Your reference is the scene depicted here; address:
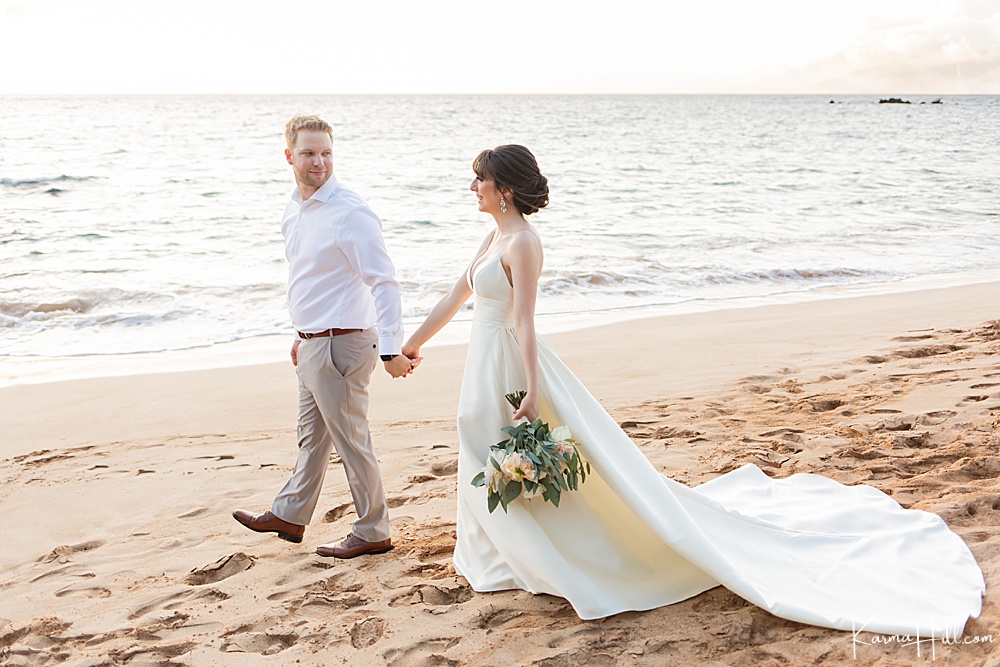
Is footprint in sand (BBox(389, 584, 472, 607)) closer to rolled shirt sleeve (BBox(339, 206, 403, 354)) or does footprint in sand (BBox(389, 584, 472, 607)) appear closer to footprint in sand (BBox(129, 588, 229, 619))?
footprint in sand (BBox(129, 588, 229, 619))

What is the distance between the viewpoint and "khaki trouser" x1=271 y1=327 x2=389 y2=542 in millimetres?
3545

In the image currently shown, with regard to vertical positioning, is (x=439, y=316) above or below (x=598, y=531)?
above

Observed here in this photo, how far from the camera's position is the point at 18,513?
4.27 m

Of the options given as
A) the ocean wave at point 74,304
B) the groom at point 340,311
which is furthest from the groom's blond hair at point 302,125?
the ocean wave at point 74,304

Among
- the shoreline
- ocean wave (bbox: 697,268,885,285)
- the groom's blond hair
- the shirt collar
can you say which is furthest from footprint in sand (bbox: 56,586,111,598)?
ocean wave (bbox: 697,268,885,285)

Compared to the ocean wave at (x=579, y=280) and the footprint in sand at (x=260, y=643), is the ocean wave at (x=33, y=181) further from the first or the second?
the footprint in sand at (x=260, y=643)

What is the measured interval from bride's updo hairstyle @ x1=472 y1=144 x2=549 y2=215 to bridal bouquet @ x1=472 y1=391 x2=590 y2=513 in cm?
88

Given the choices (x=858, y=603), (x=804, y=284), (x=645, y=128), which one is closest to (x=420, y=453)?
(x=858, y=603)

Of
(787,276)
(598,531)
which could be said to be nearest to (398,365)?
(598,531)

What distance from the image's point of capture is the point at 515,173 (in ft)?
10.3

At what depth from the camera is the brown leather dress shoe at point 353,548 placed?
366 centimetres

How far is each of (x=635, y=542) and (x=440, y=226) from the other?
13.8 meters

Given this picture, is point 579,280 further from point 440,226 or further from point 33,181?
point 33,181

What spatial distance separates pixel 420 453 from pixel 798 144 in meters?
38.9
